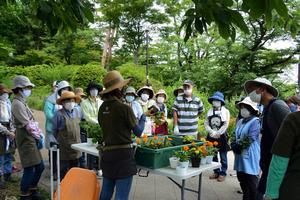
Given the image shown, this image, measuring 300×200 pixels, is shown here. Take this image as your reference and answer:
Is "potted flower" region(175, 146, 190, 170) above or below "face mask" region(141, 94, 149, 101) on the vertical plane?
below

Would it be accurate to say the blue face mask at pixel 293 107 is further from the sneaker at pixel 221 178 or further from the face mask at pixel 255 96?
the face mask at pixel 255 96

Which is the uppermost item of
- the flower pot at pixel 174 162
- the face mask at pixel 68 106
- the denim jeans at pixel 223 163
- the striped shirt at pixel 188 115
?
the face mask at pixel 68 106

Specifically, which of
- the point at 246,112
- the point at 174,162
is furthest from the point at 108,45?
the point at 174,162

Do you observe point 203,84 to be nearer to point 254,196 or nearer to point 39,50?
point 254,196

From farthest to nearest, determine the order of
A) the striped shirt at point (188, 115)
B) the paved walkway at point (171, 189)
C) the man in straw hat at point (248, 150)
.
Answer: the striped shirt at point (188, 115)
the paved walkway at point (171, 189)
the man in straw hat at point (248, 150)

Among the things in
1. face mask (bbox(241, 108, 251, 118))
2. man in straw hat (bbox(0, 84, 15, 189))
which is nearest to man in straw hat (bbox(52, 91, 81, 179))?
man in straw hat (bbox(0, 84, 15, 189))

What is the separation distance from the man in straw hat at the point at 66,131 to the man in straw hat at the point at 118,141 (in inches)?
65.4

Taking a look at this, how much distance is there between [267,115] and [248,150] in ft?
4.37

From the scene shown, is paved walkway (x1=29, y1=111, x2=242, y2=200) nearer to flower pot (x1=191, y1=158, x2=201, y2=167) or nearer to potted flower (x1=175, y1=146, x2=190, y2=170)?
flower pot (x1=191, y1=158, x2=201, y2=167)

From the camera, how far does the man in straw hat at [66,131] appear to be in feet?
16.6

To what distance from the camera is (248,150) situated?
456 cm

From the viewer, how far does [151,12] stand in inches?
917

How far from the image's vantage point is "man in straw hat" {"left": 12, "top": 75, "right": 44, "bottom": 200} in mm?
4605

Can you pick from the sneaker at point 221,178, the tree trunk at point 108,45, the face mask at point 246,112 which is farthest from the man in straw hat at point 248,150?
the tree trunk at point 108,45
